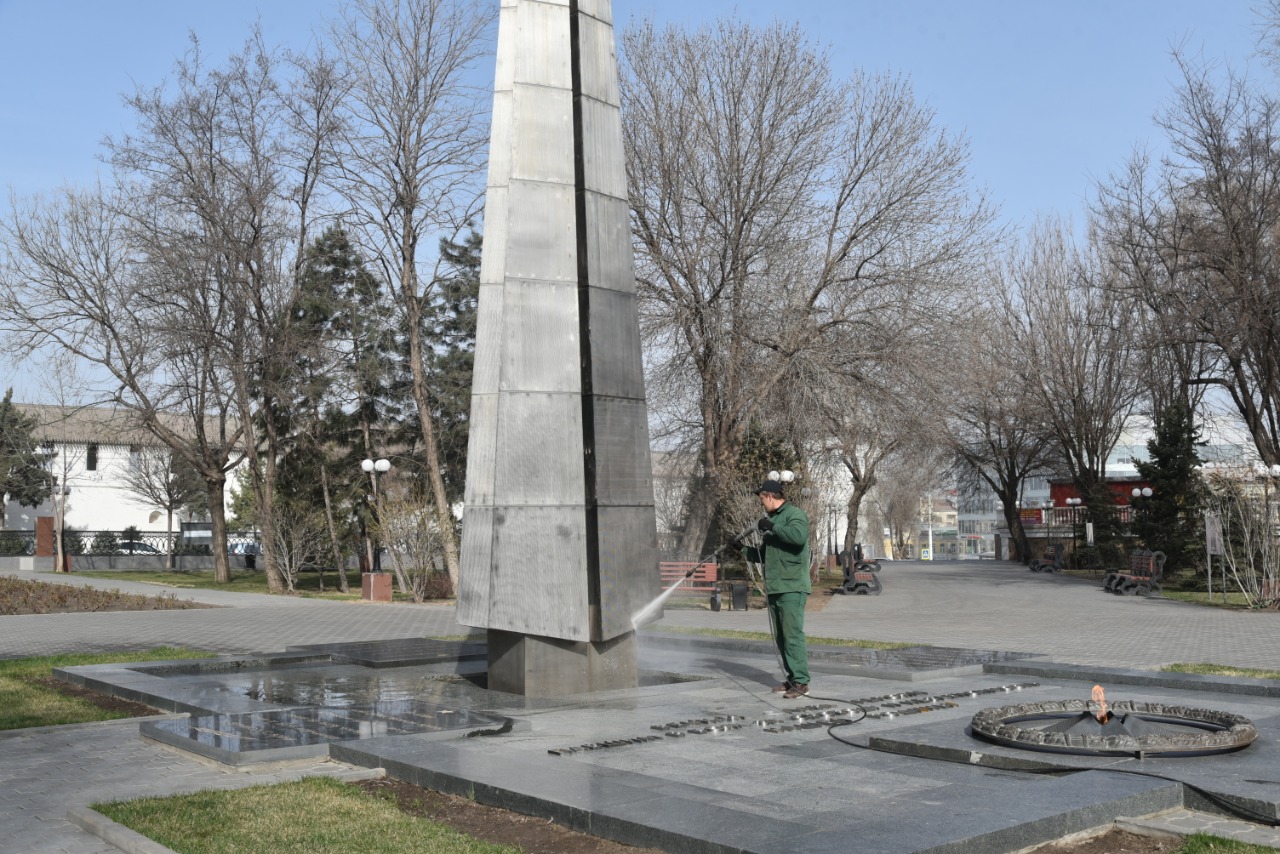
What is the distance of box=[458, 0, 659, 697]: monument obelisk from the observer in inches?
375

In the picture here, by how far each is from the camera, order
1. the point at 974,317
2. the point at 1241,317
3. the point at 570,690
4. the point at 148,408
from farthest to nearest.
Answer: the point at 148,408, the point at 974,317, the point at 1241,317, the point at 570,690

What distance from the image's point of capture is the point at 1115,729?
6992mm

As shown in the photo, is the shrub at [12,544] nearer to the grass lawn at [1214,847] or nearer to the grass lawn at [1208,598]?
the grass lawn at [1208,598]

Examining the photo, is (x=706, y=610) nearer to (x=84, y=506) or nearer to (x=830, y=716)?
(x=830, y=716)

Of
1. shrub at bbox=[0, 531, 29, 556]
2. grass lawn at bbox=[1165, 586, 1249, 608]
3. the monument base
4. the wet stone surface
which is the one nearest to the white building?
shrub at bbox=[0, 531, 29, 556]

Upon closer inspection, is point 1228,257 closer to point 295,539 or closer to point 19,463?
point 295,539

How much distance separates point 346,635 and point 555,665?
888cm

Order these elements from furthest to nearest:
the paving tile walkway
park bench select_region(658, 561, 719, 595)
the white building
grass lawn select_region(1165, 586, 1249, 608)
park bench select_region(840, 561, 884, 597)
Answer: the white building < park bench select_region(840, 561, 884, 597) < park bench select_region(658, 561, 719, 595) < grass lawn select_region(1165, 586, 1249, 608) < the paving tile walkway

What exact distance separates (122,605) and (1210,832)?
23.0 m

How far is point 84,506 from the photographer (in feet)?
249

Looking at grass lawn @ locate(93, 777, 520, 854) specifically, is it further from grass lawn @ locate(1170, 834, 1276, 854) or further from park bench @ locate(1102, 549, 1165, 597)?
park bench @ locate(1102, 549, 1165, 597)

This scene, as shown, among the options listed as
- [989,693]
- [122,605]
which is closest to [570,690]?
[989,693]

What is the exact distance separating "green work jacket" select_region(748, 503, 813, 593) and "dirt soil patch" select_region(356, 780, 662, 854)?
156 inches

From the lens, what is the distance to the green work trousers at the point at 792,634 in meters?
9.59
